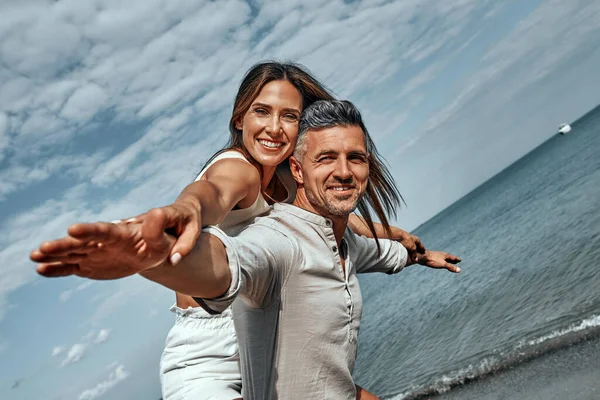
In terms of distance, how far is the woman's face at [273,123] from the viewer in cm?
383

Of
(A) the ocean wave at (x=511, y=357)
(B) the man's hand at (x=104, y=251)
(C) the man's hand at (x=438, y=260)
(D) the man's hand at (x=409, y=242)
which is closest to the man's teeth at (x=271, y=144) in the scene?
(D) the man's hand at (x=409, y=242)

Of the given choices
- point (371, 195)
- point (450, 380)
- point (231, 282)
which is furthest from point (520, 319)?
point (231, 282)

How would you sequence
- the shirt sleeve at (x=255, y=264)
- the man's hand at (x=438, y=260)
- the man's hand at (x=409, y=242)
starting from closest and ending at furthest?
the shirt sleeve at (x=255, y=264) → the man's hand at (x=409, y=242) → the man's hand at (x=438, y=260)

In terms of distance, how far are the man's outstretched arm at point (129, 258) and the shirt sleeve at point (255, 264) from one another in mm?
70

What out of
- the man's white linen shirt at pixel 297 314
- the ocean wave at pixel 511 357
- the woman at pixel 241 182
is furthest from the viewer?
the ocean wave at pixel 511 357

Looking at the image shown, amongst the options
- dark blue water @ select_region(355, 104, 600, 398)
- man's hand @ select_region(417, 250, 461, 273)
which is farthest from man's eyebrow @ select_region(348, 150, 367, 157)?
dark blue water @ select_region(355, 104, 600, 398)

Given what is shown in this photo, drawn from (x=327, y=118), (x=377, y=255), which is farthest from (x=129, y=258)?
(x=377, y=255)

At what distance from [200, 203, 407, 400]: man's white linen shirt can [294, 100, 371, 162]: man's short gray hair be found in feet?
1.79

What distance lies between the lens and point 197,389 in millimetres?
3619

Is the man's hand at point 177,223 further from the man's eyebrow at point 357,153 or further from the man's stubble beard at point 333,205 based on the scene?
the man's eyebrow at point 357,153

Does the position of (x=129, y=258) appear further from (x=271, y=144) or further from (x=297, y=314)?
(x=271, y=144)

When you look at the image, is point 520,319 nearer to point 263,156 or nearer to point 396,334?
point 396,334

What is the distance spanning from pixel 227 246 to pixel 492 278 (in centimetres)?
2507

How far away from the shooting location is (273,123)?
3857 mm
